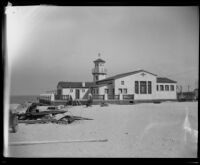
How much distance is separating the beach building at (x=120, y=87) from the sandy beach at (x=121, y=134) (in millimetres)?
108

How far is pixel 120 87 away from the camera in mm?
2004

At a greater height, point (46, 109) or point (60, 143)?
point (46, 109)

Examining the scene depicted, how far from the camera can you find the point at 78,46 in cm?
195

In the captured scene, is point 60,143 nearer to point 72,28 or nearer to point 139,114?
point 139,114

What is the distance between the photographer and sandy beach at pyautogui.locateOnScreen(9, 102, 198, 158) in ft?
6.18

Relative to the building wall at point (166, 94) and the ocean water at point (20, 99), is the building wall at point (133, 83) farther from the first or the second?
the ocean water at point (20, 99)

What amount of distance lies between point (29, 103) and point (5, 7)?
3.31 feet

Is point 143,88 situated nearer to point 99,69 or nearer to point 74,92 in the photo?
point 99,69

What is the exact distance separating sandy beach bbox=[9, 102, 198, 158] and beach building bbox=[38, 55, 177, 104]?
0.11 meters

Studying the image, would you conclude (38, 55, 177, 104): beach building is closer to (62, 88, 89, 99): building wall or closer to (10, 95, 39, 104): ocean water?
(62, 88, 89, 99): building wall

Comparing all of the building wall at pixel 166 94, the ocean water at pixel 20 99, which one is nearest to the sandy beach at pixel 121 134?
the building wall at pixel 166 94

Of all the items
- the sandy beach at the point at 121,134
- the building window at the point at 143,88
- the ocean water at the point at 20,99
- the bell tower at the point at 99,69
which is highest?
the bell tower at the point at 99,69

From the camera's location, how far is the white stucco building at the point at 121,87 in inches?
76.4
